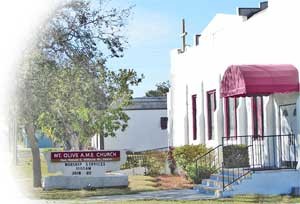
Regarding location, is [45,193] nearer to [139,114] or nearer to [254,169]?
[254,169]

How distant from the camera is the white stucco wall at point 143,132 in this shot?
48375mm

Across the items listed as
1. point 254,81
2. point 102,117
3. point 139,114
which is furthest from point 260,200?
point 139,114

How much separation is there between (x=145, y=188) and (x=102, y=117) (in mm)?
12430

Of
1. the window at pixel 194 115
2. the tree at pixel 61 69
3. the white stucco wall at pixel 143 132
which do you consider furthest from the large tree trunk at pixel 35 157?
the white stucco wall at pixel 143 132

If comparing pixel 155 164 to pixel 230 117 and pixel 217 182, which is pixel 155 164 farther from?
pixel 217 182

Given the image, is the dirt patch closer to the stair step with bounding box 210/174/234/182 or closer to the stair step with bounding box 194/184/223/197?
the stair step with bounding box 210/174/234/182

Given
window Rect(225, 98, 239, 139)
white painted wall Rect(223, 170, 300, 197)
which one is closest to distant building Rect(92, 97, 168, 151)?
window Rect(225, 98, 239, 139)

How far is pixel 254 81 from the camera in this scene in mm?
19688

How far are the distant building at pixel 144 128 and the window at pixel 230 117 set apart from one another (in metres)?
23.1

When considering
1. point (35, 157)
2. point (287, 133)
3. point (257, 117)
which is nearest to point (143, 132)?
point (35, 157)

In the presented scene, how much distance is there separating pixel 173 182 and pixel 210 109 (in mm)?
3597

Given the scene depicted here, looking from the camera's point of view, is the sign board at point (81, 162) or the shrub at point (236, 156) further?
the sign board at point (81, 162)

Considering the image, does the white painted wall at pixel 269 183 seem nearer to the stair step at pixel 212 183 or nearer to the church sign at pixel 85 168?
the stair step at pixel 212 183

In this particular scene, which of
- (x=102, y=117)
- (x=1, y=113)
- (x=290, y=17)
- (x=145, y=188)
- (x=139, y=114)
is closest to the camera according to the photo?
(x=290, y=17)
